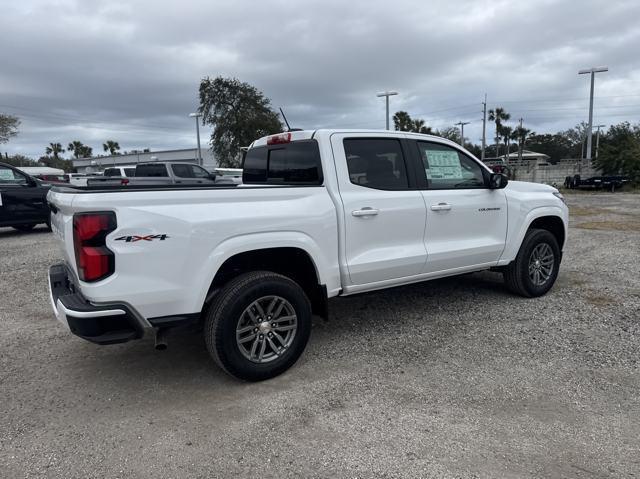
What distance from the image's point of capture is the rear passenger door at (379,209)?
156 inches

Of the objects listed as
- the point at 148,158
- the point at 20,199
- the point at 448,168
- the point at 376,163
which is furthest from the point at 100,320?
the point at 148,158

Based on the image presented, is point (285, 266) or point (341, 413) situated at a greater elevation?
point (285, 266)

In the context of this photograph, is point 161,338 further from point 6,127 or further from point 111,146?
point 111,146

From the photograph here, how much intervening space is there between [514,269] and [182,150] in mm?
60001

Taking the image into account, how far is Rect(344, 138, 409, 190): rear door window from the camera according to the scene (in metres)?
4.14

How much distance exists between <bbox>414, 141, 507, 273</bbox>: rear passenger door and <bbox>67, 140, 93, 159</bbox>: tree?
367ft

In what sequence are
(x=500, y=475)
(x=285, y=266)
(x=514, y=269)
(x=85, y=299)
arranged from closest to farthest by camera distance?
(x=500, y=475) → (x=85, y=299) → (x=285, y=266) → (x=514, y=269)

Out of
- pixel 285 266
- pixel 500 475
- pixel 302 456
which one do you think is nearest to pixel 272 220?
pixel 285 266

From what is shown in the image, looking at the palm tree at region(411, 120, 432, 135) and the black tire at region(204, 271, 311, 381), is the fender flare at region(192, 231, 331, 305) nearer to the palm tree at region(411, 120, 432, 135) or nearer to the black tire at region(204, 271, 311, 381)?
the black tire at region(204, 271, 311, 381)

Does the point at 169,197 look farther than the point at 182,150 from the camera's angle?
No

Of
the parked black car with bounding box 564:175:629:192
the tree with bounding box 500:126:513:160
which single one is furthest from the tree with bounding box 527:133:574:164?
the parked black car with bounding box 564:175:629:192

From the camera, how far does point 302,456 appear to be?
8.95 feet

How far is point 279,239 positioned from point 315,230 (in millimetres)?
336

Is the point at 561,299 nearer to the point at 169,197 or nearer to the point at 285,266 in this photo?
the point at 285,266
